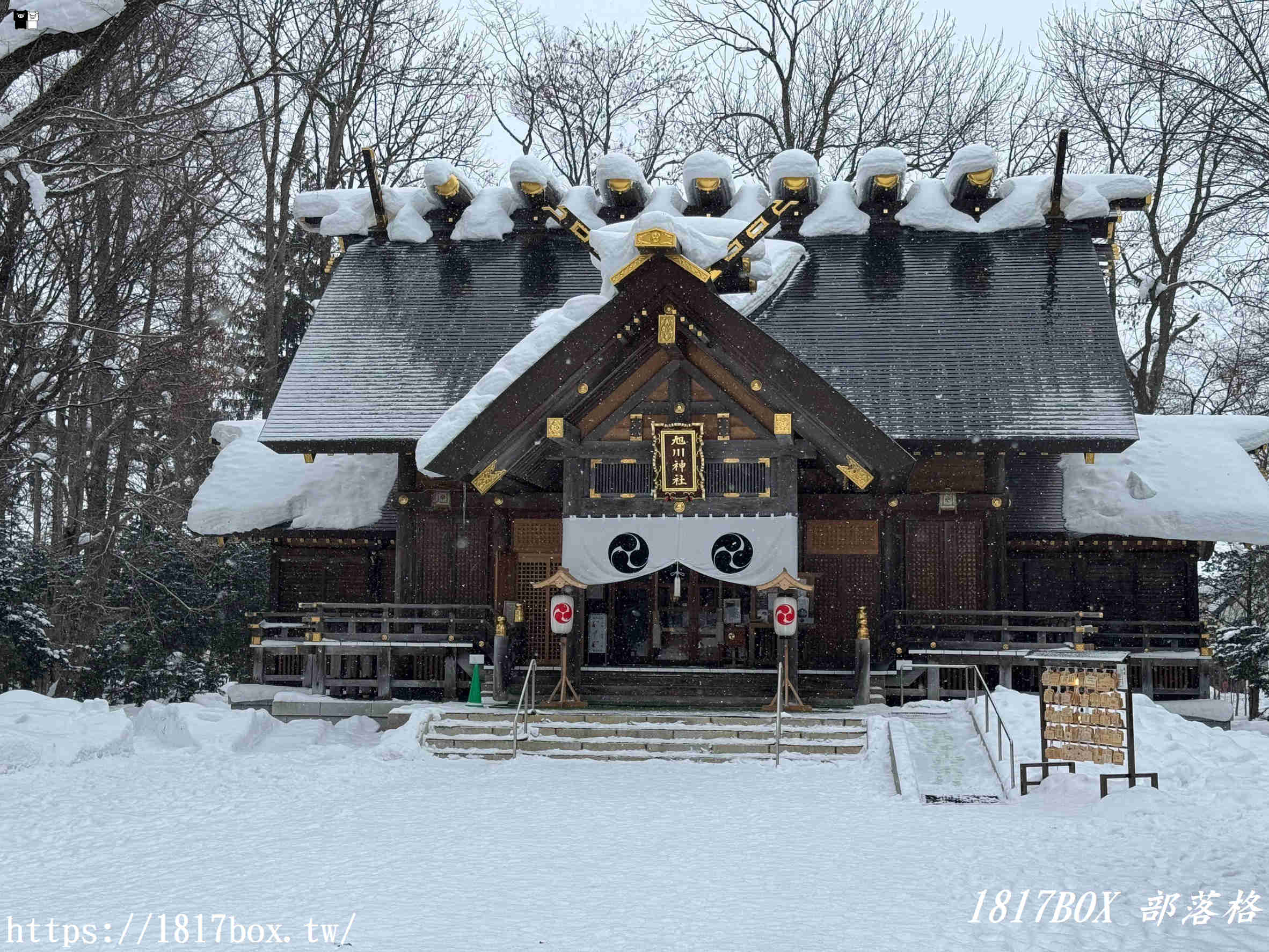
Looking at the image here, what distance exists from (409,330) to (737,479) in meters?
7.50

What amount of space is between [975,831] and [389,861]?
4.64 metres

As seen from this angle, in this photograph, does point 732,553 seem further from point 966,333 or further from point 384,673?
point 966,333

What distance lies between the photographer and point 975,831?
10086 mm

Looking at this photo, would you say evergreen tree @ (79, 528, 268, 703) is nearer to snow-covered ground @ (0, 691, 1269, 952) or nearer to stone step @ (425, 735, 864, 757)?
snow-covered ground @ (0, 691, 1269, 952)

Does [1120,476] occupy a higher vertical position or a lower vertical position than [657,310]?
lower

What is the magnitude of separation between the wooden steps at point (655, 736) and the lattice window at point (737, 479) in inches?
113

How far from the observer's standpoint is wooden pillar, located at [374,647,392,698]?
17141 millimetres

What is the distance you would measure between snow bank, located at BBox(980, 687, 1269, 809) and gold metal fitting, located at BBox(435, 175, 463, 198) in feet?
42.9

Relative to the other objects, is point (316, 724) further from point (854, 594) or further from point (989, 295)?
point (989, 295)

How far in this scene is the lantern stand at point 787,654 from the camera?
50.0 feet

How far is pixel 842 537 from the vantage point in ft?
60.1

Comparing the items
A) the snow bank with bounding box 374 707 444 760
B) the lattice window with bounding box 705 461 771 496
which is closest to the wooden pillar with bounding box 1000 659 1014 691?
the lattice window with bounding box 705 461 771 496

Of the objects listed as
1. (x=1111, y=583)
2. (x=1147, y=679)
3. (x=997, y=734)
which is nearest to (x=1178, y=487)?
(x=1111, y=583)

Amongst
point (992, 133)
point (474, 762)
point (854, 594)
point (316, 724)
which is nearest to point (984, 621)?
point (854, 594)
